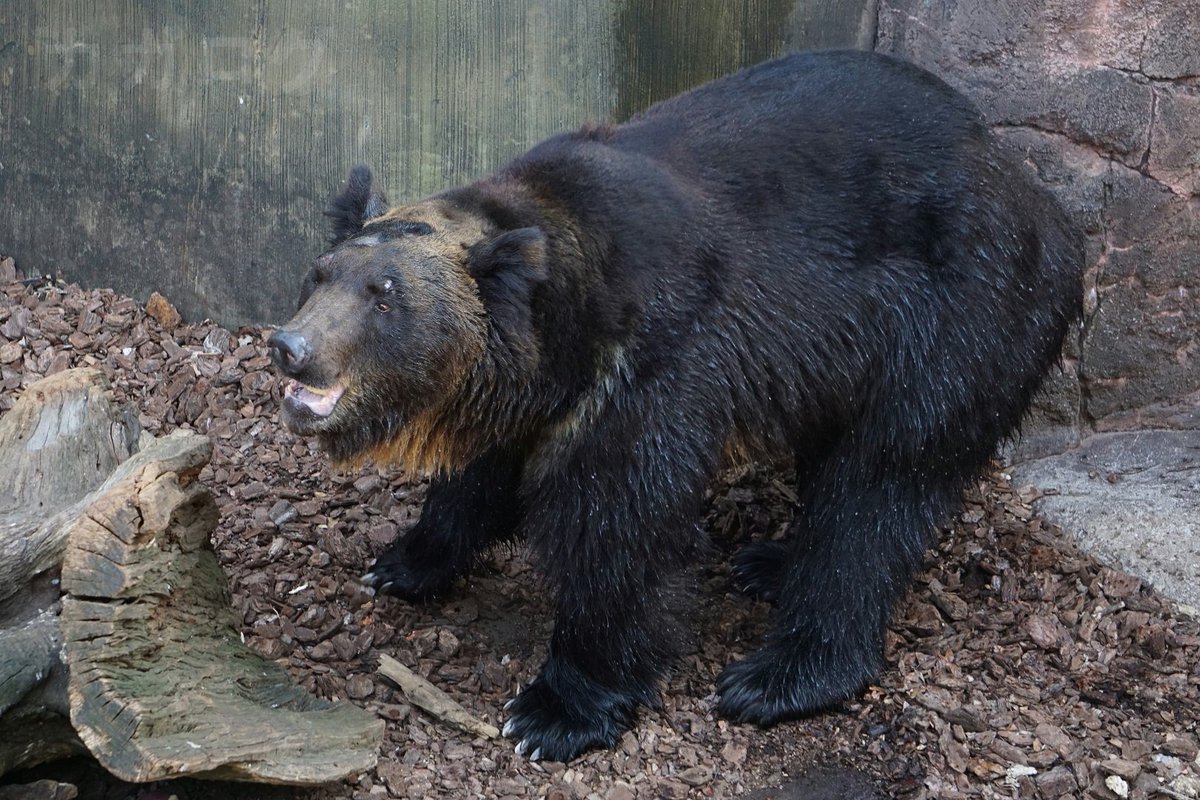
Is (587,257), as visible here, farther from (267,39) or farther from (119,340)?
(119,340)

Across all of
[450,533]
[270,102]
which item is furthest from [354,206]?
[270,102]

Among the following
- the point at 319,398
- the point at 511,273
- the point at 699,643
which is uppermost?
the point at 511,273

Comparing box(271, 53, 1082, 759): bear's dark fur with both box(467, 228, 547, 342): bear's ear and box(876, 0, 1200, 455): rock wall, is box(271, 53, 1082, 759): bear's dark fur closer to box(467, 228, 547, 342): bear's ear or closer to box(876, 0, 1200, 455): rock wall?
box(467, 228, 547, 342): bear's ear

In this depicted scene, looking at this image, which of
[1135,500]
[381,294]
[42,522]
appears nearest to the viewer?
[42,522]

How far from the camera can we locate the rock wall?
6.10 m

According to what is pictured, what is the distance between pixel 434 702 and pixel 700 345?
169cm

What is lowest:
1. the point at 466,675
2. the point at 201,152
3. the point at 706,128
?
the point at 466,675

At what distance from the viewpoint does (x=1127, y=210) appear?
20.8 feet

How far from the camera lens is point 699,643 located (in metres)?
5.79

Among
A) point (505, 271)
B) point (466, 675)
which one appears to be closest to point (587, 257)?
point (505, 271)

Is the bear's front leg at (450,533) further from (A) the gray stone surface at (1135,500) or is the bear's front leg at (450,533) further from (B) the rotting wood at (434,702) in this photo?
(A) the gray stone surface at (1135,500)

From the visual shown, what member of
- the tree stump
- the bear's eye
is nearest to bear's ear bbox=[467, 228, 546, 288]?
the bear's eye

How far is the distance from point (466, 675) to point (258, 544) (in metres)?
1.24

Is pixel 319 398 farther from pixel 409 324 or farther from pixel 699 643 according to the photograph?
pixel 699 643
